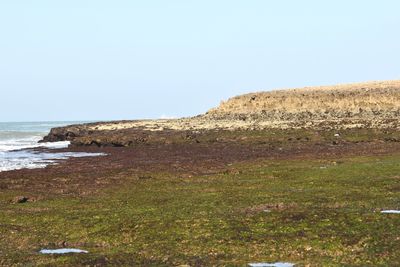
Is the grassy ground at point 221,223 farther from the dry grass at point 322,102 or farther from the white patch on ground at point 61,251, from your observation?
the dry grass at point 322,102

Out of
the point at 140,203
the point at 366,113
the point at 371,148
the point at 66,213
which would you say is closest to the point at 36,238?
the point at 66,213

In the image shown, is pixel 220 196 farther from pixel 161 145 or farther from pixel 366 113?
pixel 366 113

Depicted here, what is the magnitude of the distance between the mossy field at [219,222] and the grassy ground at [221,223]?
0.13 feet

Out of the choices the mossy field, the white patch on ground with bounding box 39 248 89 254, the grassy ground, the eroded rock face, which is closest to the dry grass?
the eroded rock face

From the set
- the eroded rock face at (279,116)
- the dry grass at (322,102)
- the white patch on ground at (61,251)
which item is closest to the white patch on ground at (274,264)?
the white patch on ground at (61,251)

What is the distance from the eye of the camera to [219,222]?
23.6m

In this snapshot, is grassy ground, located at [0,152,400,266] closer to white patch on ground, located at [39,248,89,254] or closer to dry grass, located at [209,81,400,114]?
white patch on ground, located at [39,248,89,254]

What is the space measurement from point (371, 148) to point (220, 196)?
97.5 feet

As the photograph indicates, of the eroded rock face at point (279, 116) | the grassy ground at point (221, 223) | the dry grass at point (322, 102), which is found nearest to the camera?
the grassy ground at point (221, 223)

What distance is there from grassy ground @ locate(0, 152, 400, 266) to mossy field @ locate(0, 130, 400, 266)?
40mm

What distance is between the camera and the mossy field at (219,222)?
1912cm

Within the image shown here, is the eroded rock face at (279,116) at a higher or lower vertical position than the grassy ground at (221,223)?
higher

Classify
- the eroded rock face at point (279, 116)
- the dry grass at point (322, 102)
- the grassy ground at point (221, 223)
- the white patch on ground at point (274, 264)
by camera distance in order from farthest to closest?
the dry grass at point (322, 102) < the eroded rock face at point (279, 116) < the grassy ground at point (221, 223) < the white patch on ground at point (274, 264)

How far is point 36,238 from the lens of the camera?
76.9ft
